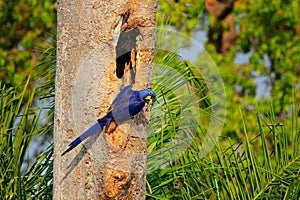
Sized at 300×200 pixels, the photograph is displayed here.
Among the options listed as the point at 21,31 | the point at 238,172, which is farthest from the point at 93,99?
the point at 21,31

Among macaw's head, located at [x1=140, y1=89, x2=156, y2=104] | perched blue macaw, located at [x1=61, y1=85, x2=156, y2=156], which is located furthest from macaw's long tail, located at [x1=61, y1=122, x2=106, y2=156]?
macaw's head, located at [x1=140, y1=89, x2=156, y2=104]

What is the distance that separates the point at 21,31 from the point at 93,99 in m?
5.37

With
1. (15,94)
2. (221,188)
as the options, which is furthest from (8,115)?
(221,188)

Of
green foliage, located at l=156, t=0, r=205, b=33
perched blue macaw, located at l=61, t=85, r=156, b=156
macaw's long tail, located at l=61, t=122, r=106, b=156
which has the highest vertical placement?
green foliage, located at l=156, t=0, r=205, b=33

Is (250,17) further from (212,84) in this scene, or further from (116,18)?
(116,18)

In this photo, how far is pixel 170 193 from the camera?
3.12 m

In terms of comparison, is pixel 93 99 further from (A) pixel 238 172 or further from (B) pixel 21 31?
(B) pixel 21 31

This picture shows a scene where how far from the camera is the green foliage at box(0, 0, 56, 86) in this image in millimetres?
7324

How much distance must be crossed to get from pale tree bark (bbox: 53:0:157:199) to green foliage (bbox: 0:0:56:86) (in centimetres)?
466

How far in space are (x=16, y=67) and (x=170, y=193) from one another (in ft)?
15.3

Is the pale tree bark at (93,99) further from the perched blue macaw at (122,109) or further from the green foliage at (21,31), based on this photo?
the green foliage at (21,31)

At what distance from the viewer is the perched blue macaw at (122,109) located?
8.22 ft

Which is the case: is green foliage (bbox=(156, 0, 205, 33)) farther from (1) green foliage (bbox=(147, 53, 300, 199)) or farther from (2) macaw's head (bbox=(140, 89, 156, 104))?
(2) macaw's head (bbox=(140, 89, 156, 104))

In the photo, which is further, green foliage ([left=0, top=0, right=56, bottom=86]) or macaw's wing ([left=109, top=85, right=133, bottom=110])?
green foliage ([left=0, top=0, right=56, bottom=86])
